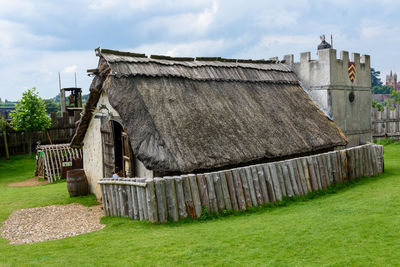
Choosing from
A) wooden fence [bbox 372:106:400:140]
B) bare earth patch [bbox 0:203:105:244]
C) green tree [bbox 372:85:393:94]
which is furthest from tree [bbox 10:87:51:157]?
green tree [bbox 372:85:393:94]

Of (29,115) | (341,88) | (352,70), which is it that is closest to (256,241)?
(341,88)

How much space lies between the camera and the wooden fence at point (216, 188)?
8.21 m

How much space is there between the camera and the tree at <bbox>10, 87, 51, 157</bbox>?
26.8 meters

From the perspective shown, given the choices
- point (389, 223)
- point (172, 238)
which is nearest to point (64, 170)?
point (172, 238)

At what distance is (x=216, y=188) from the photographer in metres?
8.67

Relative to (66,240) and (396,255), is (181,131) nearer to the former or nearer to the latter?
(66,240)

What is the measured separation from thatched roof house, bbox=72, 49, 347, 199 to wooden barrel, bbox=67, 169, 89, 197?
0.63 meters

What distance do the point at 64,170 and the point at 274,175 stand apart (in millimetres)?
13677

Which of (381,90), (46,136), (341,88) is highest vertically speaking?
(381,90)

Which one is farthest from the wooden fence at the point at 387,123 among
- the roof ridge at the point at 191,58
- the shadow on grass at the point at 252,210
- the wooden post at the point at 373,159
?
the shadow on grass at the point at 252,210

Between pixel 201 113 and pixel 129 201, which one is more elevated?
pixel 201 113

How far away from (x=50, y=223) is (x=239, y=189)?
17.2 ft

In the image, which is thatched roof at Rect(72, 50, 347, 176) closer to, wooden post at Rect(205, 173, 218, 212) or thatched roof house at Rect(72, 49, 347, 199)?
thatched roof house at Rect(72, 49, 347, 199)

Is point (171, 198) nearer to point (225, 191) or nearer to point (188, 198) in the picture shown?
point (188, 198)
